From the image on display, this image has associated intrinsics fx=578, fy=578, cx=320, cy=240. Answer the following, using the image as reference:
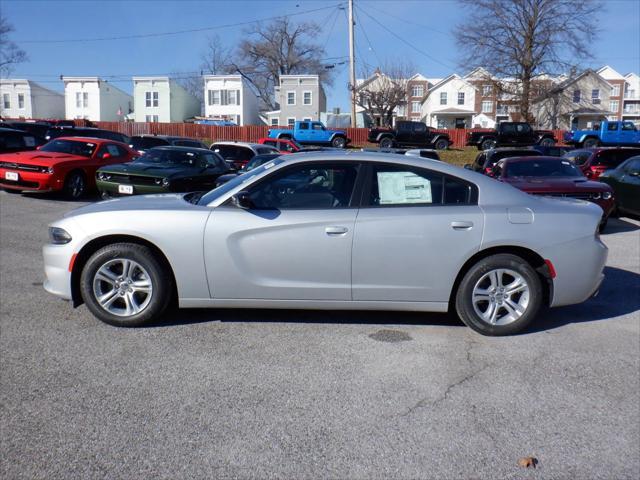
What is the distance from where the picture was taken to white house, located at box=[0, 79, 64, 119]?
65.6 metres

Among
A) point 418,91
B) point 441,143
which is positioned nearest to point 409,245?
point 441,143

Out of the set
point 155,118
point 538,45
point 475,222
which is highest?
point 538,45

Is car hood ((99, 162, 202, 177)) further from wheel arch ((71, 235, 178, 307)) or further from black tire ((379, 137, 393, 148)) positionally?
black tire ((379, 137, 393, 148))

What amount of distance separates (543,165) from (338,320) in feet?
24.8

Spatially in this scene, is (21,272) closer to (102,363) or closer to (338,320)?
(102,363)

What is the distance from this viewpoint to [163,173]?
11727mm

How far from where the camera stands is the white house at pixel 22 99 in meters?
65.6

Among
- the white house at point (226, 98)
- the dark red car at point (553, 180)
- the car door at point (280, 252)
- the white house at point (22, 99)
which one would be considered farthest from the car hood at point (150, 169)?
the white house at point (22, 99)

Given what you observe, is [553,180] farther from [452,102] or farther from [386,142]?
[452,102]

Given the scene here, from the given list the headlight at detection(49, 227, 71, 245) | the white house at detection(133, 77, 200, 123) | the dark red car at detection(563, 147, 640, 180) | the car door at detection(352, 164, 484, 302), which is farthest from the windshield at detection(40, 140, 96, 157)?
the white house at detection(133, 77, 200, 123)

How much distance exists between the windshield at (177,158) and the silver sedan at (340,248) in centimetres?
818

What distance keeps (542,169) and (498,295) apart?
704 centimetres

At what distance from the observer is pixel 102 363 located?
13.4ft

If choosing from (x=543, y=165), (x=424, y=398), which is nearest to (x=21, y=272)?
(x=424, y=398)
